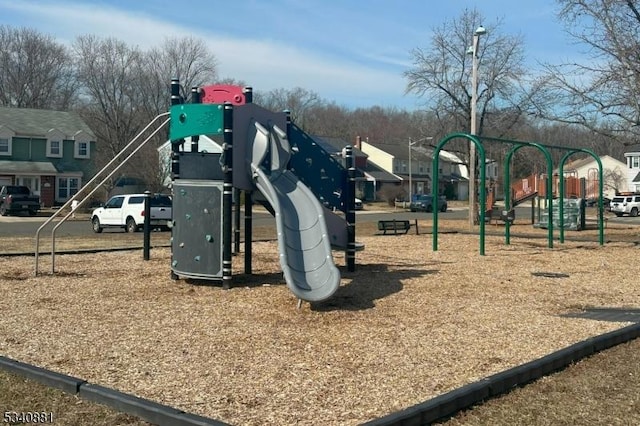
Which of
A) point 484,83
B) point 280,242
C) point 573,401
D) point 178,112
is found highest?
point 484,83

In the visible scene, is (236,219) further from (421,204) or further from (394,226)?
(421,204)

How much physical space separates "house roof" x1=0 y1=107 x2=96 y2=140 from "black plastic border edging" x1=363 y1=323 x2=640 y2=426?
48919mm

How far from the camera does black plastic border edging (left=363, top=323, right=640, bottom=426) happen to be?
4.78m

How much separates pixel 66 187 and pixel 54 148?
9.95ft

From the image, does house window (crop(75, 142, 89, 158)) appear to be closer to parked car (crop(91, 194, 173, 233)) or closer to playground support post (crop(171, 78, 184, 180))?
parked car (crop(91, 194, 173, 233))

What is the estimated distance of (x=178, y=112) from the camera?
1150cm

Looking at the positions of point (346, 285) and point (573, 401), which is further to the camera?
point (346, 285)

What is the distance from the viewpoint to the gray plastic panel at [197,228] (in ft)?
35.4

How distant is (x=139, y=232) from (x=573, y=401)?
22813 millimetres

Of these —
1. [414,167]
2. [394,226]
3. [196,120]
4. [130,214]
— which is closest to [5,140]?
[130,214]

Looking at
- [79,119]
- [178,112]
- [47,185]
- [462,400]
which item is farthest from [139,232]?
[79,119]

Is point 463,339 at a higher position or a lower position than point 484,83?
lower

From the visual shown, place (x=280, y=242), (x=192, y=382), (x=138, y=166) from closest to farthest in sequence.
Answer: (x=192, y=382)
(x=280, y=242)
(x=138, y=166)

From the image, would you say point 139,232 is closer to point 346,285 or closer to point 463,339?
point 346,285
